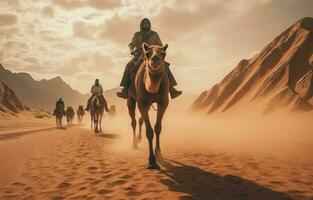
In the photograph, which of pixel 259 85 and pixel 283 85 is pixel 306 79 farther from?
pixel 259 85

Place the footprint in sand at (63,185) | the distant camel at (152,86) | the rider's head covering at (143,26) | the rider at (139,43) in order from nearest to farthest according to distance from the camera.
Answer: the footprint in sand at (63,185), the distant camel at (152,86), the rider at (139,43), the rider's head covering at (143,26)

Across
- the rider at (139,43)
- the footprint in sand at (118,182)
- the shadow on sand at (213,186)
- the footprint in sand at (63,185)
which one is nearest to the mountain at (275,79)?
the rider at (139,43)

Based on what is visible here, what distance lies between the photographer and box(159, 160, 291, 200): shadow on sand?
5.91 metres

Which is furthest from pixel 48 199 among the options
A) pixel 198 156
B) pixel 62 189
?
pixel 198 156

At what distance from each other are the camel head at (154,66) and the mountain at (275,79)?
32372 millimetres

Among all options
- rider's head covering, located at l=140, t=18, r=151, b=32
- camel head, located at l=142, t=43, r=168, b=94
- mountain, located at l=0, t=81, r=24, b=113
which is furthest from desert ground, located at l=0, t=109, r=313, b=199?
mountain, located at l=0, t=81, r=24, b=113

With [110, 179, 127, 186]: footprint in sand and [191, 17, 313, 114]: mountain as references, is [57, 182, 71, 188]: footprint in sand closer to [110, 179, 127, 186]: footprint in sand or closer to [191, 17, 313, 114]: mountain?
[110, 179, 127, 186]: footprint in sand

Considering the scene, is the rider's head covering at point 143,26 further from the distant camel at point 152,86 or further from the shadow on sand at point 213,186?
the shadow on sand at point 213,186

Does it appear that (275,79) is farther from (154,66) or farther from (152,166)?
(154,66)

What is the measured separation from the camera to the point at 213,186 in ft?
21.4

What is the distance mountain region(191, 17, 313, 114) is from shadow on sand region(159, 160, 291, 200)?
32756 mm

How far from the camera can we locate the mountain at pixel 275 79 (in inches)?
1630

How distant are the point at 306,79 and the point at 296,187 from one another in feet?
132

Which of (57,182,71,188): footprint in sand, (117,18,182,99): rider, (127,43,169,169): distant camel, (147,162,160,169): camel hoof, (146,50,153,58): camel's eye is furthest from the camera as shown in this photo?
(117,18,182,99): rider
